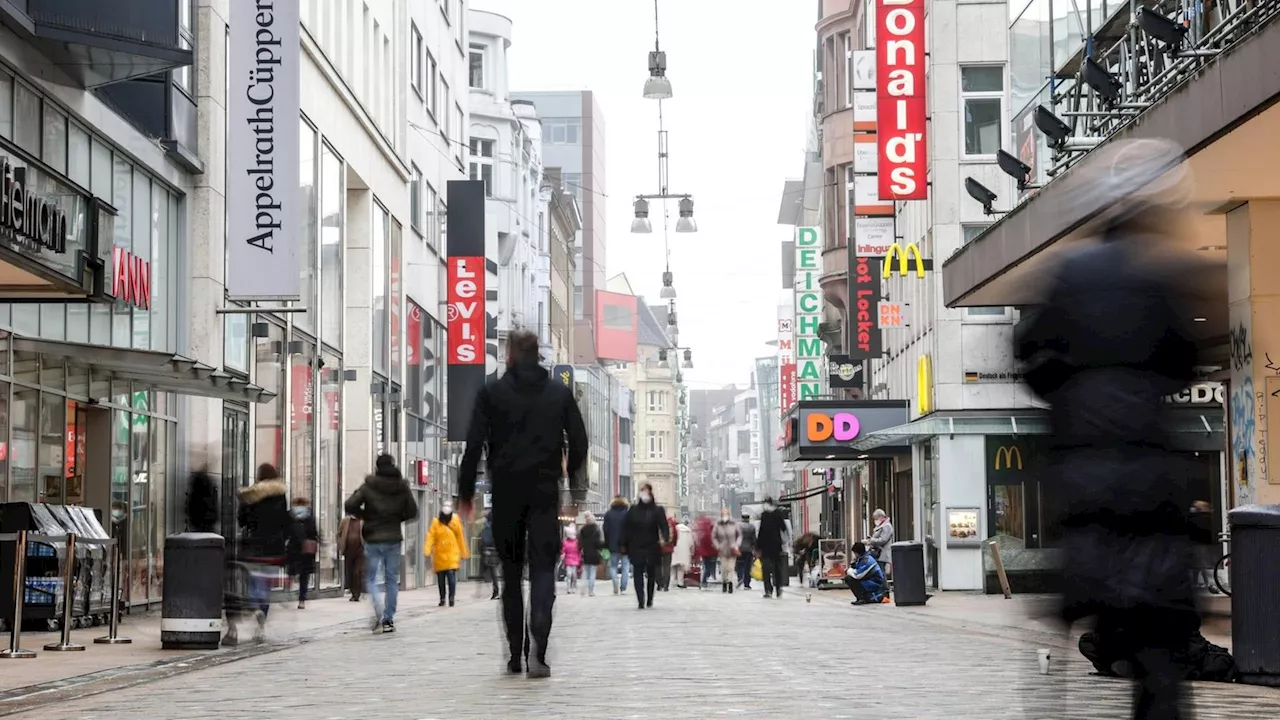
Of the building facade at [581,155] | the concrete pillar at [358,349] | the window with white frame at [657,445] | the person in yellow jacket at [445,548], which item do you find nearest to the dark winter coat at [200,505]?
the person in yellow jacket at [445,548]

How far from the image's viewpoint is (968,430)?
3609cm

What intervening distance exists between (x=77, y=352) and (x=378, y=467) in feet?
9.82

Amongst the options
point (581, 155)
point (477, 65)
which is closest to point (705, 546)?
point (477, 65)

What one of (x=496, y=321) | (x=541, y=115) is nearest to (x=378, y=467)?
(x=496, y=321)

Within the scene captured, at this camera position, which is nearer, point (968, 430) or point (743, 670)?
point (743, 670)

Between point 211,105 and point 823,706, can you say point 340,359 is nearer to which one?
point 211,105

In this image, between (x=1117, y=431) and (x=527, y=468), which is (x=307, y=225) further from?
(x=1117, y=431)

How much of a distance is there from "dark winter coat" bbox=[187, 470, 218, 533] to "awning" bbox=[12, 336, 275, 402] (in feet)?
3.90

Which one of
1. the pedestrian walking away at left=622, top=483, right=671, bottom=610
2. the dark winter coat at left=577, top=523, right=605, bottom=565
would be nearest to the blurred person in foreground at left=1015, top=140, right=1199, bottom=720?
the pedestrian walking away at left=622, top=483, right=671, bottom=610

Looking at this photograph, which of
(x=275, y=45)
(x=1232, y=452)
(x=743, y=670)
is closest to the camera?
(x=743, y=670)

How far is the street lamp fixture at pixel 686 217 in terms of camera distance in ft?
177

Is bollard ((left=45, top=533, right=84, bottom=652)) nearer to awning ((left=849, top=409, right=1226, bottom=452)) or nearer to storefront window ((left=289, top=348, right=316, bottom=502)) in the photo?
storefront window ((left=289, top=348, right=316, bottom=502))

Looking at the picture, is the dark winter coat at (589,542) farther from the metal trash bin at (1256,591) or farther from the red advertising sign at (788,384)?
the red advertising sign at (788,384)

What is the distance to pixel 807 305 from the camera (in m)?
67.4
